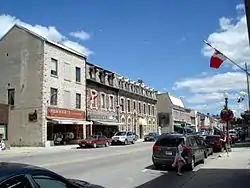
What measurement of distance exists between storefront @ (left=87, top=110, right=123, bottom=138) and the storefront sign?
1.89 meters

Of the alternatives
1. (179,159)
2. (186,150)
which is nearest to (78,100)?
(186,150)

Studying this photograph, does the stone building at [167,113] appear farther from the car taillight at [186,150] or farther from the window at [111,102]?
the car taillight at [186,150]

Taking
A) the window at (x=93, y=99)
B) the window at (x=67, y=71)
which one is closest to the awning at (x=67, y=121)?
the window at (x=93, y=99)

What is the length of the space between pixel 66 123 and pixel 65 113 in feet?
5.50

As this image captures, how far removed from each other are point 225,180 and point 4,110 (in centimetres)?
3340

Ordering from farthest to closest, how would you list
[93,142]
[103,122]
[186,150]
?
[103,122] → [93,142] → [186,150]

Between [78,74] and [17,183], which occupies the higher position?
[78,74]

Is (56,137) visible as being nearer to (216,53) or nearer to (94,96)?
(94,96)

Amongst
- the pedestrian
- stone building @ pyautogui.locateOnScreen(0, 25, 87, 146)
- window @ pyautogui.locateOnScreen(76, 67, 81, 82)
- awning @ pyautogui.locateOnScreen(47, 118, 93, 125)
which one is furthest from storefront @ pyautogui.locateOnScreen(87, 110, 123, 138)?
the pedestrian

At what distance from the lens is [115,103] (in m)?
60.9

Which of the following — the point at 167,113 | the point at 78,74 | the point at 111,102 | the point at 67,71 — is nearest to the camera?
the point at 67,71

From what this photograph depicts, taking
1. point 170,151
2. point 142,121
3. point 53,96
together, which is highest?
point 53,96

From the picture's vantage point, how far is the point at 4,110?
4291 centimetres

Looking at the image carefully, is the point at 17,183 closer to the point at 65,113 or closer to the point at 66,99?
the point at 65,113
